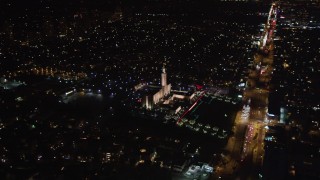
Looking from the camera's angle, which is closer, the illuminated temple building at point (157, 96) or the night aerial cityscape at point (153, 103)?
the night aerial cityscape at point (153, 103)

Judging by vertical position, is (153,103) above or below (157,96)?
below

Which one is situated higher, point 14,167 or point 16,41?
point 16,41

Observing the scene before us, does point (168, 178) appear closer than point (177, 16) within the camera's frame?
Yes

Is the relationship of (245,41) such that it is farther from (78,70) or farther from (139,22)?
(78,70)

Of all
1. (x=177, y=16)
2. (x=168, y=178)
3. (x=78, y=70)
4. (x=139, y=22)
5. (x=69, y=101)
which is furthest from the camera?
(x=177, y=16)

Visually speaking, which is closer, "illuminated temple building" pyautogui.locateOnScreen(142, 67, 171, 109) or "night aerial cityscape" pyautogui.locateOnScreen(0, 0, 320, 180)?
"night aerial cityscape" pyautogui.locateOnScreen(0, 0, 320, 180)

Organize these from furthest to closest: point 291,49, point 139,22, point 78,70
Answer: point 139,22 → point 291,49 → point 78,70

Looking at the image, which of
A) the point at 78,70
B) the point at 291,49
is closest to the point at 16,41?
the point at 78,70
